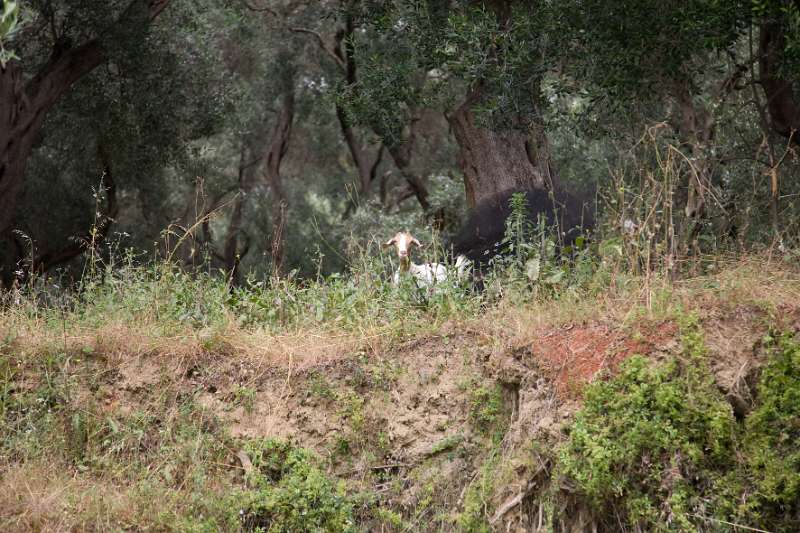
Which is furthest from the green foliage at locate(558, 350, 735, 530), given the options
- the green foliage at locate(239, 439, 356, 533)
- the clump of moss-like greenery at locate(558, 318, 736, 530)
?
the green foliage at locate(239, 439, 356, 533)

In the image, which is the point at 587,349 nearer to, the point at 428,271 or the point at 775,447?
the point at 775,447

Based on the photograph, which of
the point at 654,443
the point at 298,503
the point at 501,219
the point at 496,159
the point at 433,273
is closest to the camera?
the point at 654,443

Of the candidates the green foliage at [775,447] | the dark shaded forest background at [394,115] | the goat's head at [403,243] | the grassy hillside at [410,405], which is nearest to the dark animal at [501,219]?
the dark shaded forest background at [394,115]

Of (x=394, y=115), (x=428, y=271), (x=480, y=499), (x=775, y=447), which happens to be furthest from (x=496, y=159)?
(x=775, y=447)

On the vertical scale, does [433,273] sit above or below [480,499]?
above

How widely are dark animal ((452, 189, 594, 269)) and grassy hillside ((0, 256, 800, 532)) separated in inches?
73.9

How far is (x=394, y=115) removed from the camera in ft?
39.8

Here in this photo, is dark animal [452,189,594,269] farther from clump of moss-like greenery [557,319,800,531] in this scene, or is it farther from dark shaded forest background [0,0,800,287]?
clump of moss-like greenery [557,319,800,531]

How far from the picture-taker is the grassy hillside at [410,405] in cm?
524

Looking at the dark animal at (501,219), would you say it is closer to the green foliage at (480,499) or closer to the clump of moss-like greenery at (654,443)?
the green foliage at (480,499)

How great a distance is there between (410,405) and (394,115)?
20.5ft

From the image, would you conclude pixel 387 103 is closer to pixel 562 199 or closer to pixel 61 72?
pixel 562 199

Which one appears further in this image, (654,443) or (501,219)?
(501,219)

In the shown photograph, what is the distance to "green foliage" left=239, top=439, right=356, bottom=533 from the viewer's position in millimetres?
6078
